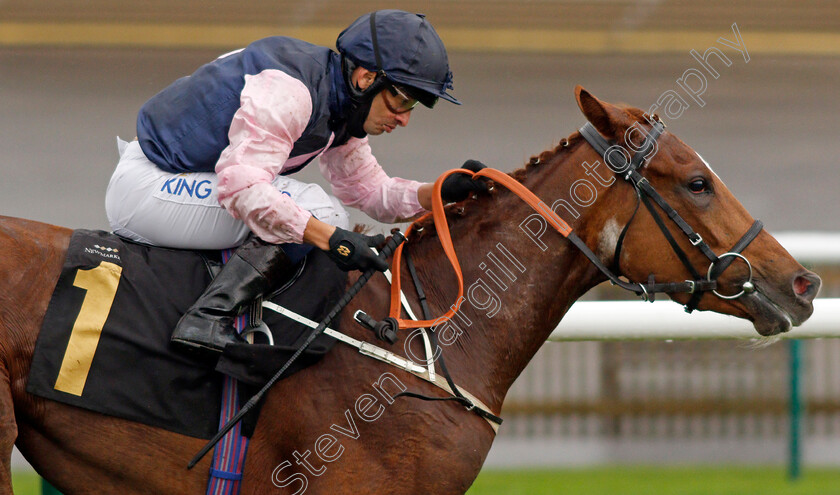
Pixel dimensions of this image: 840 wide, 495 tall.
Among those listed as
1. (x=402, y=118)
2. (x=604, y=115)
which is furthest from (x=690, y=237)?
(x=402, y=118)

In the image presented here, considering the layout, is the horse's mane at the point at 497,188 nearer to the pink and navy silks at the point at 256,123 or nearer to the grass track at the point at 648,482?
the pink and navy silks at the point at 256,123

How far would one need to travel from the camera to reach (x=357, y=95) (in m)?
2.48

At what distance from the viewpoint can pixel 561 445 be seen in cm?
656

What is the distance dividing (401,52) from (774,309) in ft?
4.16

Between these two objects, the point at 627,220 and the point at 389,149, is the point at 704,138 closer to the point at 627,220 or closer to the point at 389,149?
the point at 389,149

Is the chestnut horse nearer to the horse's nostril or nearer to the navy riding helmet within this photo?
the horse's nostril

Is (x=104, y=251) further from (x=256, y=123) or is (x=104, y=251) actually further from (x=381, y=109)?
(x=381, y=109)

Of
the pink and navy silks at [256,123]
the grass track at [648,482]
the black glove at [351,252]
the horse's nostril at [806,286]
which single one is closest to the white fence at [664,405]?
the grass track at [648,482]

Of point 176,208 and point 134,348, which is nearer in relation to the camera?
point 134,348

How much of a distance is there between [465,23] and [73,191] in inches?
132

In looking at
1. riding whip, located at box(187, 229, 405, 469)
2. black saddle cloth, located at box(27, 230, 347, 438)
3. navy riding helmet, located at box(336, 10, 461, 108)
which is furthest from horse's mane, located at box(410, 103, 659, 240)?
black saddle cloth, located at box(27, 230, 347, 438)

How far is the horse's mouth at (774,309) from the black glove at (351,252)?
1.06 metres

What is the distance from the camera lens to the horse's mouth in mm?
2400

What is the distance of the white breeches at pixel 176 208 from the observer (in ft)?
7.91
